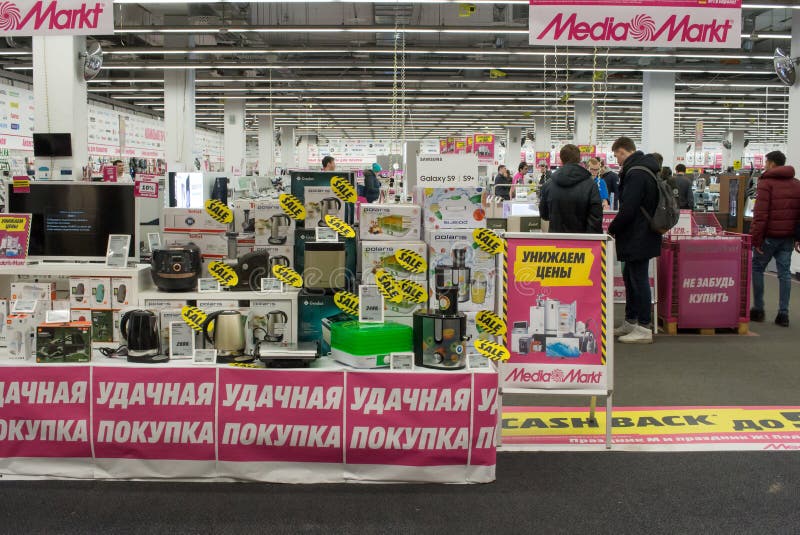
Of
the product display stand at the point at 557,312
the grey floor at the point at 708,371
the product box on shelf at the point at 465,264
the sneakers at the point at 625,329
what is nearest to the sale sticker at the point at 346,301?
the product box on shelf at the point at 465,264

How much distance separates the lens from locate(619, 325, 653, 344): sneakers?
671 centimetres

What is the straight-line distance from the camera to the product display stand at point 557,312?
399cm

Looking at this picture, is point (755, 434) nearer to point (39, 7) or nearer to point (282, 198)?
point (282, 198)

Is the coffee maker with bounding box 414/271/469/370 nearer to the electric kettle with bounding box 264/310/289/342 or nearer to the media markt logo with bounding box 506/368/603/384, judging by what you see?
the media markt logo with bounding box 506/368/603/384

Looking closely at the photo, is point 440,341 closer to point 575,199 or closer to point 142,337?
point 142,337

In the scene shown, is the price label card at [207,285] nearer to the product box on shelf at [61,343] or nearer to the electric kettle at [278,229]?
the electric kettle at [278,229]

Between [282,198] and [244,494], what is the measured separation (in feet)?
5.01

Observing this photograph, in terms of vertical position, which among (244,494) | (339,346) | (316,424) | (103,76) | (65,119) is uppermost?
(103,76)

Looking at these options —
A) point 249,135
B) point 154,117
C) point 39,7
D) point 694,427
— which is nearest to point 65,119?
point 39,7

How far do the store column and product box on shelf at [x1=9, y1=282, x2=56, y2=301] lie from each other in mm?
5729

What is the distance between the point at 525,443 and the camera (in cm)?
411

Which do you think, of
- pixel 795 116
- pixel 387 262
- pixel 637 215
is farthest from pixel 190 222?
pixel 795 116

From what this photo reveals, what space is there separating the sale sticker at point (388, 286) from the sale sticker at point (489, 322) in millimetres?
417

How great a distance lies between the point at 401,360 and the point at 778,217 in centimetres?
545
